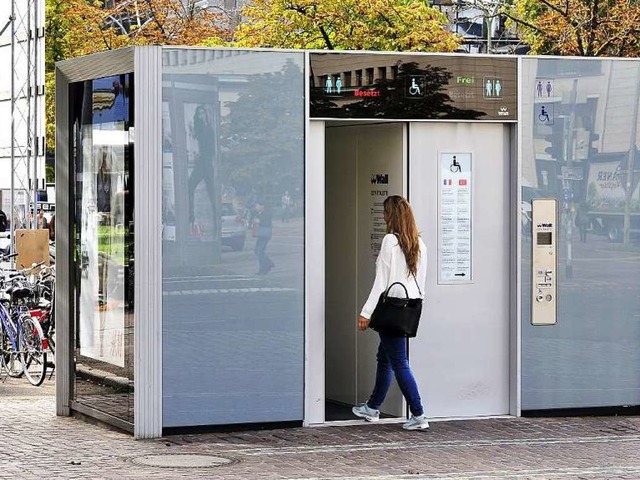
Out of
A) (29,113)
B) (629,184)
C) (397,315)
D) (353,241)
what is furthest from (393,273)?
(29,113)

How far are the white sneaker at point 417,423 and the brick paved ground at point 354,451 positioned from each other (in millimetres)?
68

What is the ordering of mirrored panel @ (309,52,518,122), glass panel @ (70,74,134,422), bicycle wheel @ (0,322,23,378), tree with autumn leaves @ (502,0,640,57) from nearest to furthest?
glass panel @ (70,74,134,422) → mirrored panel @ (309,52,518,122) → bicycle wheel @ (0,322,23,378) → tree with autumn leaves @ (502,0,640,57)

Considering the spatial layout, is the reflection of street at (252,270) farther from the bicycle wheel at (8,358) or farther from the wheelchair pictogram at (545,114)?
the bicycle wheel at (8,358)

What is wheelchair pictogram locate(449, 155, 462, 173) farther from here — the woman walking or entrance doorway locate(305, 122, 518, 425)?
the woman walking

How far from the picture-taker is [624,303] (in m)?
12.0

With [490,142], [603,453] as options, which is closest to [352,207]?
[490,142]

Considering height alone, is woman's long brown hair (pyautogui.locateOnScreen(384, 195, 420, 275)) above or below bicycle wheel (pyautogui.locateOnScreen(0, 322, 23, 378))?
above

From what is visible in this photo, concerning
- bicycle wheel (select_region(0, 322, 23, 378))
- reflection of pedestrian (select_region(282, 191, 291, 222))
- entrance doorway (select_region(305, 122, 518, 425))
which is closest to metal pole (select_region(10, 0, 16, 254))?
bicycle wheel (select_region(0, 322, 23, 378))

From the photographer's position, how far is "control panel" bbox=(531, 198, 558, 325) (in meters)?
11.7

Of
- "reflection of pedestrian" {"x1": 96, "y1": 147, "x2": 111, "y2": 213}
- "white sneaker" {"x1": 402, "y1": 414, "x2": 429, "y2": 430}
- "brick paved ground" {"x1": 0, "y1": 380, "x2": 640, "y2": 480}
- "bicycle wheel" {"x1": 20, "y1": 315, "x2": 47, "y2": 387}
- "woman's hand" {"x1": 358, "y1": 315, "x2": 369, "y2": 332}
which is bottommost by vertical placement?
"brick paved ground" {"x1": 0, "y1": 380, "x2": 640, "y2": 480}

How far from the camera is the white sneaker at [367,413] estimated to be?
1133 cm

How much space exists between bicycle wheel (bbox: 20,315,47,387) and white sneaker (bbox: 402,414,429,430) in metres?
4.91

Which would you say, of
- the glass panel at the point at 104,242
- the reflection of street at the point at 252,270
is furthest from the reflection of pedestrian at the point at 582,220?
the glass panel at the point at 104,242

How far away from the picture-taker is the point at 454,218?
1151 centimetres
